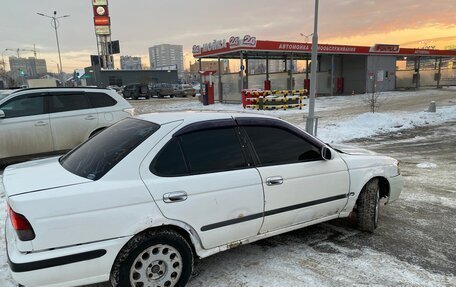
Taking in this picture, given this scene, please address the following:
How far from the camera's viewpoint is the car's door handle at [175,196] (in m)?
2.91

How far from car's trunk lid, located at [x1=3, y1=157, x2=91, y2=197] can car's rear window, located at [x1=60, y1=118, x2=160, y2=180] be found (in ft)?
0.27

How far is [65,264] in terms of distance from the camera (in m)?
→ 2.60

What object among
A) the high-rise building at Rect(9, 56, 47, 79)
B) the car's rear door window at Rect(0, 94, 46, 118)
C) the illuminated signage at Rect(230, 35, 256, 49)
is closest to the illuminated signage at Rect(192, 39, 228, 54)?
the illuminated signage at Rect(230, 35, 256, 49)

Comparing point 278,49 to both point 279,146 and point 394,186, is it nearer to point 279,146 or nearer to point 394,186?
point 394,186

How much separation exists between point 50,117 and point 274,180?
6347 mm

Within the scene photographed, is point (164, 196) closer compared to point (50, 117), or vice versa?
point (164, 196)

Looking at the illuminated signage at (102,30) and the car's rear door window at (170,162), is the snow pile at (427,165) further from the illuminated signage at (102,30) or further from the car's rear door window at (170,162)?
the illuminated signage at (102,30)

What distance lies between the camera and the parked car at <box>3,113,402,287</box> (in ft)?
8.55

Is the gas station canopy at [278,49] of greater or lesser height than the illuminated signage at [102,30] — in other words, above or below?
below

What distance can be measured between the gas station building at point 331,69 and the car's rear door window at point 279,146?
20.1 m

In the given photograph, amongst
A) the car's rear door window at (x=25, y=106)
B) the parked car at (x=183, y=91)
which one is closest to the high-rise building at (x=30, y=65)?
the parked car at (x=183, y=91)

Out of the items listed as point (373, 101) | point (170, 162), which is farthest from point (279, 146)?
point (373, 101)

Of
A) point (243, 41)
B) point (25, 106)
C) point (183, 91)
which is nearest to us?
point (25, 106)

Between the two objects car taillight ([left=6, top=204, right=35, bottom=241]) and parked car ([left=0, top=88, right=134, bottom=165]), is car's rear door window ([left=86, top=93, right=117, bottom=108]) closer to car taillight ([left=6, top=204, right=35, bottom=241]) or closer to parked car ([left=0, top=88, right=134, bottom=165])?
parked car ([left=0, top=88, right=134, bottom=165])
